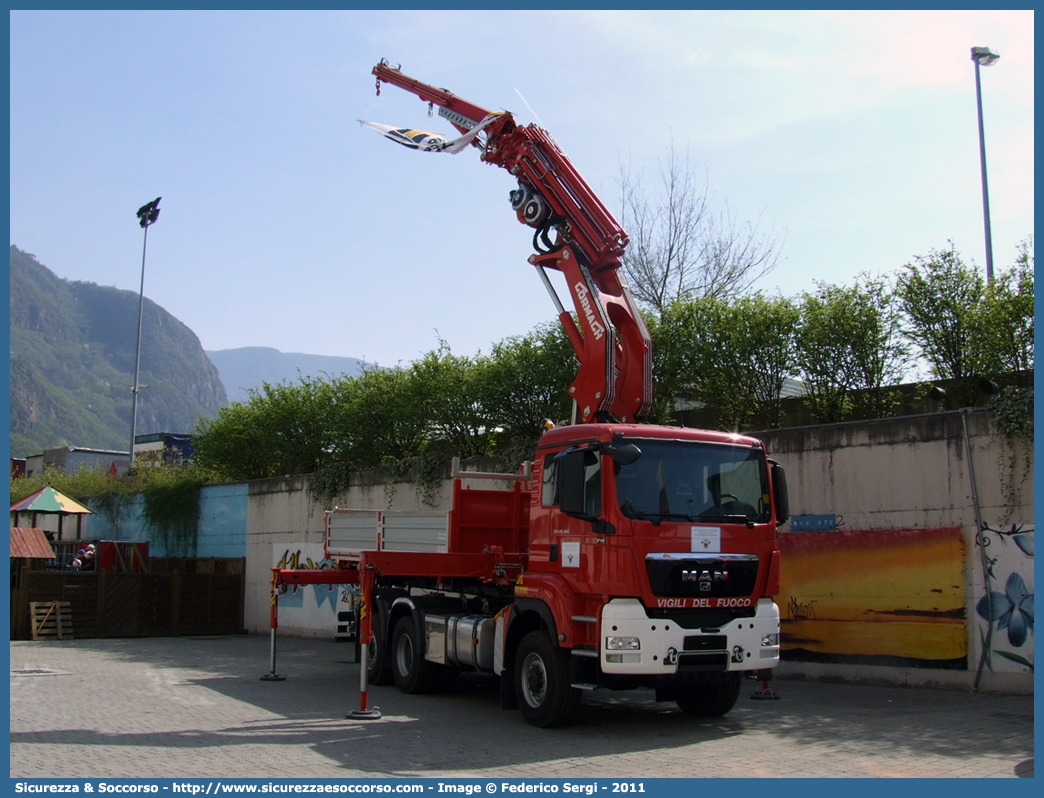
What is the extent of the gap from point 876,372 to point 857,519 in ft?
9.07

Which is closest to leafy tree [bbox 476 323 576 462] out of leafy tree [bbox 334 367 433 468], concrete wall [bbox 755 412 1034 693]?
leafy tree [bbox 334 367 433 468]

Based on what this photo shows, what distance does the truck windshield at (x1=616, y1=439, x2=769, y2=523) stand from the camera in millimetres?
9977

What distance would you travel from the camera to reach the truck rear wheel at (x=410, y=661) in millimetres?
13086

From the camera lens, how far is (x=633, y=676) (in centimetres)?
993

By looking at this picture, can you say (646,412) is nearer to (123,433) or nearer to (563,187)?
(563,187)

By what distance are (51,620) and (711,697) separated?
17.3 meters

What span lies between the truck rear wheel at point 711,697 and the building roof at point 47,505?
815 inches

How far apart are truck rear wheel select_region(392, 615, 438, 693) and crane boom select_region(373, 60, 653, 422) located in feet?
12.7

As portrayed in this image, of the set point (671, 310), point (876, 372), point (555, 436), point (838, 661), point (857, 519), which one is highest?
point (671, 310)

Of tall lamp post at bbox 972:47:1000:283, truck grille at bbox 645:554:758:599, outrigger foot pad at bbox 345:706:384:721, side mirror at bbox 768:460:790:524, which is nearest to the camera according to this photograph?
truck grille at bbox 645:554:758:599

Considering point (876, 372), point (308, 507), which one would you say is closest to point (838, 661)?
point (876, 372)

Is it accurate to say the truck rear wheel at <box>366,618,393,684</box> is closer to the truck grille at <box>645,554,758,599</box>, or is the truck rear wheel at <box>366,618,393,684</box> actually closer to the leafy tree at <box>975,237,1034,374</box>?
the truck grille at <box>645,554,758,599</box>

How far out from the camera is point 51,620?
22703 mm

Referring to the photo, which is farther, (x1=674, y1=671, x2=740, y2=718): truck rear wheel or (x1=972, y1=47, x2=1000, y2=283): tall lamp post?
(x1=972, y1=47, x2=1000, y2=283): tall lamp post
